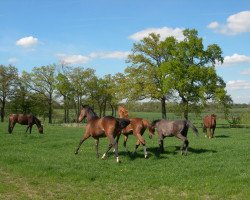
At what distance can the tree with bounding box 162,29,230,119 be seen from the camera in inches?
1925

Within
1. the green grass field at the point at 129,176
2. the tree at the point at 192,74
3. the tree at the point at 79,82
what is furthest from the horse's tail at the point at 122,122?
the tree at the point at 79,82

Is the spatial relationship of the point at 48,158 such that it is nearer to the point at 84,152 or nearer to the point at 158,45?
the point at 84,152

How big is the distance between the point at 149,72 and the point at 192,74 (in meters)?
7.40

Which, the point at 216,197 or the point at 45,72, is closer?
the point at 216,197

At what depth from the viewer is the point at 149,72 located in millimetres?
53969

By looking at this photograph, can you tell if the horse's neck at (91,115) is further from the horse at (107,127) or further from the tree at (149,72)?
the tree at (149,72)

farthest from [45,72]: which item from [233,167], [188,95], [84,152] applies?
[233,167]

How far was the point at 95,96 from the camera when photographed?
2901 inches

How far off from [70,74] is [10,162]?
2361 inches

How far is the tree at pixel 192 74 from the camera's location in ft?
160

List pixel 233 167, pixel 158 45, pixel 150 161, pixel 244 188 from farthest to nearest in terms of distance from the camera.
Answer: pixel 158 45, pixel 150 161, pixel 233 167, pixel 244 188

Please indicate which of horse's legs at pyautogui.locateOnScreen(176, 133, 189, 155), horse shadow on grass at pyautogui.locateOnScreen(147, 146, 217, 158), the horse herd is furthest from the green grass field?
the horse herd

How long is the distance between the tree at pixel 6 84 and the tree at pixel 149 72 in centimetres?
2634

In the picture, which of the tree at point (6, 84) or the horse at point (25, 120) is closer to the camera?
the horse at point (25, 120)
